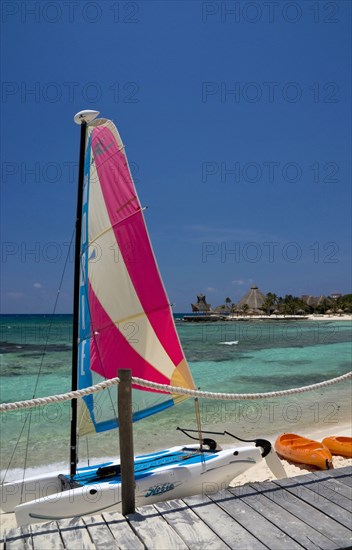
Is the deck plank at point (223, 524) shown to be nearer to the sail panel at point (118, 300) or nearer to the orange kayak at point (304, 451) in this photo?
the sail panel at point (118, 300)

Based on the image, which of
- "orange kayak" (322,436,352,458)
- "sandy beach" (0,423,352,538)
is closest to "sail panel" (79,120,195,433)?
"sandy beach" (0,423,352,538)

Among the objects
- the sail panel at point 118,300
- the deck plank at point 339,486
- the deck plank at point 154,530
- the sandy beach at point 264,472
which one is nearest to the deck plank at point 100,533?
the deck plank at point 154,530

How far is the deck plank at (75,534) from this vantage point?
10.6 ft

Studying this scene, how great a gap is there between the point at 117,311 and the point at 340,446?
5.42m

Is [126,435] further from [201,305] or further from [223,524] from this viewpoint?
[201,305]

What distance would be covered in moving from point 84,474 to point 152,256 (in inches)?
123

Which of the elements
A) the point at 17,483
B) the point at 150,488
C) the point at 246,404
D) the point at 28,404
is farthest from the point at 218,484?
the point at 246,404

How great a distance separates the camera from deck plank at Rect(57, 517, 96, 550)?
3219 mm

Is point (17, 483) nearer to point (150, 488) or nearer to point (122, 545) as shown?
point (150, 488)

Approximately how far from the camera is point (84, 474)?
588 centimetres

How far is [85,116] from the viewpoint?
648 cm

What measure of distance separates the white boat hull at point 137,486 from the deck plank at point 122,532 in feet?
4.48

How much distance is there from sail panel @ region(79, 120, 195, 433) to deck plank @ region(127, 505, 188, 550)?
8.25ft

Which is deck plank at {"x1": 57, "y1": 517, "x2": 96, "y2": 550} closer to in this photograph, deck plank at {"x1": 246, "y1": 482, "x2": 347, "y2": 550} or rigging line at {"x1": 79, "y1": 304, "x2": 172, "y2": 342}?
deck plank at {"x1": 246, "y1": 482, "x2": 347, "y2": 550}
